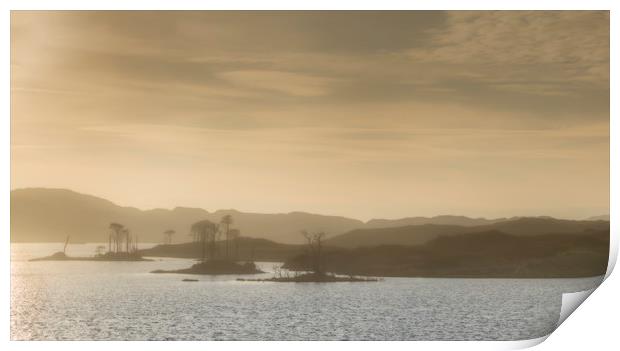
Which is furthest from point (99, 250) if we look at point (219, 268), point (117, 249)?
point (219, 268)

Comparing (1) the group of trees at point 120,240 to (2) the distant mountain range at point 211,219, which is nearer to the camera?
(2) the distant mountain range at point 211,219

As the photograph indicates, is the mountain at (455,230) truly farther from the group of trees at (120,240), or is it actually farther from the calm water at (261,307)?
the group of trees at (120,240)

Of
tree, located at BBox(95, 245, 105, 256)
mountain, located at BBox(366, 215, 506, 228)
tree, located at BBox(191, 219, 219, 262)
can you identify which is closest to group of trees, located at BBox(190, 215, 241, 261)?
tree, located at BBox(191, 219, 219, 262)

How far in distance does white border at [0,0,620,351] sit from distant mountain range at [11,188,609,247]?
24 cm

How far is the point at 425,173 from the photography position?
23.9ft

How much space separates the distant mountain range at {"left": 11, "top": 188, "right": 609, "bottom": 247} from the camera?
6902mm

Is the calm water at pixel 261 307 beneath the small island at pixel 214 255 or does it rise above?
beneath

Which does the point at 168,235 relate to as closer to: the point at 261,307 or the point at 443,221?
the point at 261,307

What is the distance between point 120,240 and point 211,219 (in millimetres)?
843

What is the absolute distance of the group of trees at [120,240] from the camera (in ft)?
23.1

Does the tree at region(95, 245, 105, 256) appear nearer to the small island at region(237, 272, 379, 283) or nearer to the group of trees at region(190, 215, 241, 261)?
the group of trees at region(190, 215, 241, 261)

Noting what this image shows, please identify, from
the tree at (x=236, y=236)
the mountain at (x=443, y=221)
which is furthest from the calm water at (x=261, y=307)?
the mountain at (x=443, y=221)

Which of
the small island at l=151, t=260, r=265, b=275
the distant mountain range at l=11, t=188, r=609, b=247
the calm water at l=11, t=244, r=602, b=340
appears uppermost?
the distant mountain range at l=11, t=188, r=609, b=247
